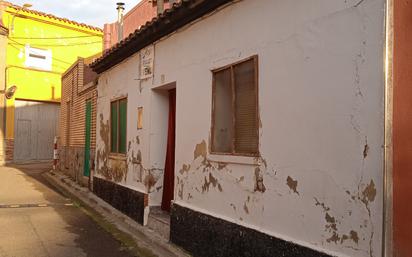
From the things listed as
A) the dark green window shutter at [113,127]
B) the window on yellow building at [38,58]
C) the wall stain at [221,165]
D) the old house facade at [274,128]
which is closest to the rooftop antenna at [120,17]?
the dark green window shutter at [113,127]

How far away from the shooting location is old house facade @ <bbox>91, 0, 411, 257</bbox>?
3.36 meters

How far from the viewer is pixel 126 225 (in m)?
8.05

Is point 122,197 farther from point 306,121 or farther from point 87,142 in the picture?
point 306,121

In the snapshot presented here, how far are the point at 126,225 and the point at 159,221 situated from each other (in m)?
1.22

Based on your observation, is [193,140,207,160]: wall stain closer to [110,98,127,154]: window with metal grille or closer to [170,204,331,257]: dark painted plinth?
[170,204,331,257]: dark painted plinth

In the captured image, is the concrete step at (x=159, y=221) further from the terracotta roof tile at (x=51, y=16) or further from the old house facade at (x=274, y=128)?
the terracotta roof tile at (x=51, y=16)

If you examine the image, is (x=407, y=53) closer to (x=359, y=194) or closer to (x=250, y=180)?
(x=359, y=194)

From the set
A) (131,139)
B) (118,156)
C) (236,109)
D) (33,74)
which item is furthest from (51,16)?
(236,109)

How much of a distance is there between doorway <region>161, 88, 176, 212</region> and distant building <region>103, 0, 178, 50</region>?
3.36m

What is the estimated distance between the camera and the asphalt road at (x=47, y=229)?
6.26 metres

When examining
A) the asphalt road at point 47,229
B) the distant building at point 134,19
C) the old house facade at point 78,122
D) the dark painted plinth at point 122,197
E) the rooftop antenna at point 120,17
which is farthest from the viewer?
the rooftop antenna at point 120,17

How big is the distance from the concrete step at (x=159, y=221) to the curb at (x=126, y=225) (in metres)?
0.07

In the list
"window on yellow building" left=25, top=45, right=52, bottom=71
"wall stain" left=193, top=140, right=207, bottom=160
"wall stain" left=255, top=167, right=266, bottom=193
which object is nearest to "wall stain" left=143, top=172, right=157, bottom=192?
"wall stain" left=193, top=140, right=207, bottom=160

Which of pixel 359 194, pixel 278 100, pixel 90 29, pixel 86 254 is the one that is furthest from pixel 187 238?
pixel 90 29
